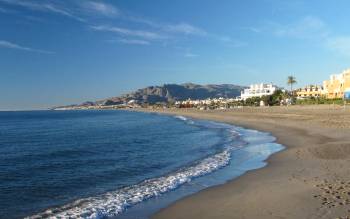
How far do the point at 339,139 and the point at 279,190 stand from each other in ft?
60.1

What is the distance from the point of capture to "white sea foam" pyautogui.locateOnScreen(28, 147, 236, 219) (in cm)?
1255

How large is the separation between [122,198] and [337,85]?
116 meters

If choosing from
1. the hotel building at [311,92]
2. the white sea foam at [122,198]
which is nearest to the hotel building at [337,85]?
the hotel building at [311,92]

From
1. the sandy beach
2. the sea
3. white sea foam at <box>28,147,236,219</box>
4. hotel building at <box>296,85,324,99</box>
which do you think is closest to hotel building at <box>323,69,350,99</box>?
hotel building at <box>296,85,324,99</box>

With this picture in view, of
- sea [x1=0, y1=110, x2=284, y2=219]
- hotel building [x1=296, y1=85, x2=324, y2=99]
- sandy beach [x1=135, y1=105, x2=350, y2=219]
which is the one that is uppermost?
hotel building [x1=296, y1=85, x2=324, y2=99]

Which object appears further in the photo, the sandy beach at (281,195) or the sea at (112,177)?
the sea at (112,177)

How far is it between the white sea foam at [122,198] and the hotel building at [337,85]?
9004 cm

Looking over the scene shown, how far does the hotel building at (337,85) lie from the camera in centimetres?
11009

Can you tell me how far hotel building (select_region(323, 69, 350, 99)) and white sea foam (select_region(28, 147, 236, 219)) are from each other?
90.0 m

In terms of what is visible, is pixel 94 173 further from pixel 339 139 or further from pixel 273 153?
pixel 339 139

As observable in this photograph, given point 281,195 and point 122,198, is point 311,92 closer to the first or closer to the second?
point 281,195

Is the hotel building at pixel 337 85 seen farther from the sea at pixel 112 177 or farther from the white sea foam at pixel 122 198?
the white sea foam at pixel 122 198

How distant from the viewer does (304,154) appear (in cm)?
2447

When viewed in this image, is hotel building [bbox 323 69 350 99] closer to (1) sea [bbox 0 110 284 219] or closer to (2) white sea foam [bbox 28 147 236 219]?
Answer: (1) sea [bbox 0 110 284 219]
